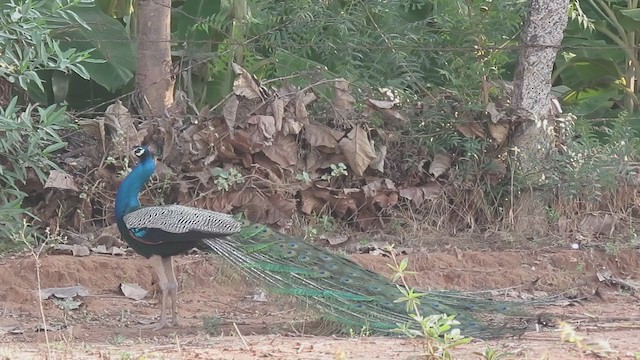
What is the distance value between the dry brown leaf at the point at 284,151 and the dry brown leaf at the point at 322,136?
0.46ft

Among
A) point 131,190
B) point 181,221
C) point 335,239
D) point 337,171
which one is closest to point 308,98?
point 337,171

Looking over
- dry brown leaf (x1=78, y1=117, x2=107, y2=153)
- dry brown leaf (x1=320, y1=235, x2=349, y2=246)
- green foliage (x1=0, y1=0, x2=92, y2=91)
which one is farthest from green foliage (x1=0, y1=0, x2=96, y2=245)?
dry brown leaf (x1=320, y1=235, x2=349, y2=246)

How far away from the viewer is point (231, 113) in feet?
26.2

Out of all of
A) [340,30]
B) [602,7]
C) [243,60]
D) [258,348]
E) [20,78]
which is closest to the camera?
[258,348]

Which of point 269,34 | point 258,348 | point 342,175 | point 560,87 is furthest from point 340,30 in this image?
point 258,348

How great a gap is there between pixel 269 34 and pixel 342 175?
139 centimetres

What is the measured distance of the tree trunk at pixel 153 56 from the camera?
8.31 m

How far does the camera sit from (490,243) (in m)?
8.09

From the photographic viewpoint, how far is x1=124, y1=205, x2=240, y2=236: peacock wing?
6.01 meters

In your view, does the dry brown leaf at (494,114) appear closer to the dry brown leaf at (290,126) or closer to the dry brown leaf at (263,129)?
the dry brown leaf at (290,126)

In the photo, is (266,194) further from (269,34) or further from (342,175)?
(269,34)

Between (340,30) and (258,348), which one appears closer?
(258,348)

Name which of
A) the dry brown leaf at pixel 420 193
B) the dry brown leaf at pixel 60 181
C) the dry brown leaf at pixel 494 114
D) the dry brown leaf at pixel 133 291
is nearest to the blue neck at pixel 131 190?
the dry brown leaf at pixel 133 291

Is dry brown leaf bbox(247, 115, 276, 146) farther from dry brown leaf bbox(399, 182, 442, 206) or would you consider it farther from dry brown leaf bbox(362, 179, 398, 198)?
dry brown leaf bbox(399, 182, 442, 206)
